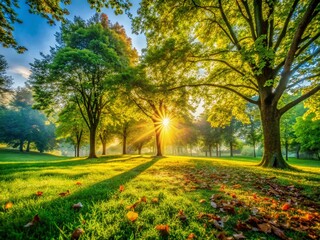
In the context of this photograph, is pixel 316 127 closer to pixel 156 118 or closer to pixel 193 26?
pixel 156 118

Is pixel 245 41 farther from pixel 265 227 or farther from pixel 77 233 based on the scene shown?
pixel 77 233

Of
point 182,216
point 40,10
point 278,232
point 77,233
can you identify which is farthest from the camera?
point 40,10

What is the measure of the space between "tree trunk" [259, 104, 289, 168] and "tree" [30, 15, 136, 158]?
11.7 metres

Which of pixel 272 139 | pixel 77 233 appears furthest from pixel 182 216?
pixel 272 139

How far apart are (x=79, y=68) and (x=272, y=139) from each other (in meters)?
17.3

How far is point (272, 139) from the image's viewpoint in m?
9.54

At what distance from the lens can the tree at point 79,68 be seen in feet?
51.1

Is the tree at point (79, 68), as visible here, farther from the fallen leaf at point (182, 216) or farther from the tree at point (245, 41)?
the fallen leaf at point (182, 216)

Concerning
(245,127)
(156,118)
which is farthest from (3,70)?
(245,127)

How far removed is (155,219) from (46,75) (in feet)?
63.8

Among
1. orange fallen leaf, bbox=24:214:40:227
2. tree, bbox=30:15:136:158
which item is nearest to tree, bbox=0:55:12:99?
tree, bbox=30:15:136:158

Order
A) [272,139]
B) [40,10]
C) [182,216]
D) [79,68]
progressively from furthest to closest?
1. [79,68]
2. [272,139]
3. [40,10]
4. [182,216]

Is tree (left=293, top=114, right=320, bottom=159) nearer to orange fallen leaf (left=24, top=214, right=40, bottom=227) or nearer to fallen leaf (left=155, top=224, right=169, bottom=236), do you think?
fallen leaf (left=155, top=224, right=169, bottom=236)

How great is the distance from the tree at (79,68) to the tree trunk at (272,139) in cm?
1173
